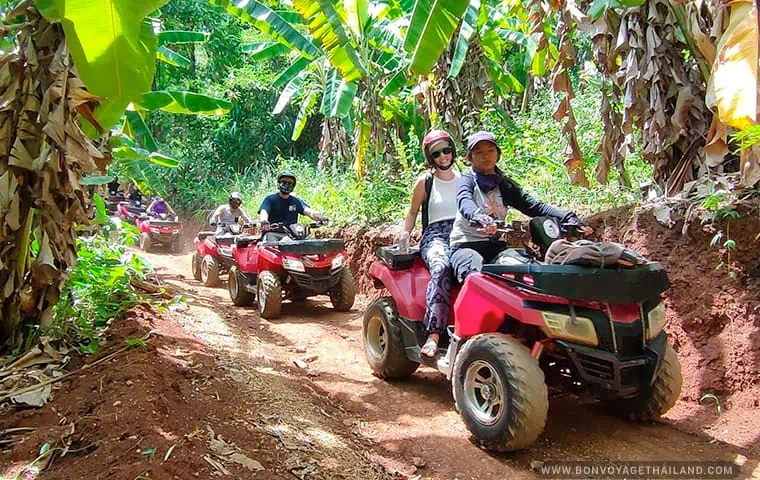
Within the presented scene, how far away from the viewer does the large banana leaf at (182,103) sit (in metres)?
4.72

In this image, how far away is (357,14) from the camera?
29.1ft

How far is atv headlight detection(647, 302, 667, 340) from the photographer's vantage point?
3.07 metres

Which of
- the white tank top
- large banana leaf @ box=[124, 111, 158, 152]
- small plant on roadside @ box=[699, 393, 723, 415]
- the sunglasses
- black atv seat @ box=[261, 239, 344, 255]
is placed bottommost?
small plant on roadside @ box=[699, 393, 723, 415]

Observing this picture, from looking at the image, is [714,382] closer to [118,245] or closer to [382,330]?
[382,330]

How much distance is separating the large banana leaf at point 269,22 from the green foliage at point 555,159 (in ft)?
11.2

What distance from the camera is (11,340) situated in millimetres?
3404

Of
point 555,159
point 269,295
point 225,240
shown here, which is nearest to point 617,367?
point 269,295

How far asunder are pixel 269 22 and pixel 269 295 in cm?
438

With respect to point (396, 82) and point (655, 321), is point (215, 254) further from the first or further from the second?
point (655, 321)

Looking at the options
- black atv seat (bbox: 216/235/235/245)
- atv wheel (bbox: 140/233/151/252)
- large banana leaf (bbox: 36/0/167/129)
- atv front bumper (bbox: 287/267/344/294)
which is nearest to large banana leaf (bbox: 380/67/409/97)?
black atv seat (bbox: 216/235/235/245)

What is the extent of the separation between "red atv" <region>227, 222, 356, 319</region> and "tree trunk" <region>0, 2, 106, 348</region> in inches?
138

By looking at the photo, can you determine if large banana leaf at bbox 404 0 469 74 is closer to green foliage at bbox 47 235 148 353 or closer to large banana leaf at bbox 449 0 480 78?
green foliage at bbox 47 235 148 353

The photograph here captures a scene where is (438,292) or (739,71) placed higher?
(739,71)

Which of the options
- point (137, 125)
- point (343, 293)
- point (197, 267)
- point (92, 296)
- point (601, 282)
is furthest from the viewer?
point (197, 267)
